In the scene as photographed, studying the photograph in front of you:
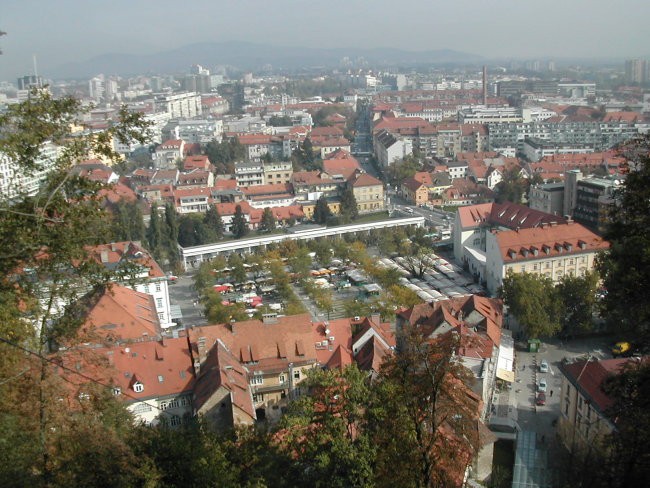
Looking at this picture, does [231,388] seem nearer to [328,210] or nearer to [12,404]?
[12,404]

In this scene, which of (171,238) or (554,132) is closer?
(171,238)

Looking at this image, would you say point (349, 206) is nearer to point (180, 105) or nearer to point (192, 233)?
point (192, 233)

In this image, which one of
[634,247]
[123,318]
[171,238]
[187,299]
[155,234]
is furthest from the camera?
[171,238]

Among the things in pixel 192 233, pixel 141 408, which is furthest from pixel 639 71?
pixel 141 408

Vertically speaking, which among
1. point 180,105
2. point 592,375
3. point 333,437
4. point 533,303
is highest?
point 180,105

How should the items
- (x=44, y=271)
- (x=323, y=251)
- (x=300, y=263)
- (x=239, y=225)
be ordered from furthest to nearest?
(x=239, y=225) → (x=323, y=251) → (x=300, y=263) → (x=44, y=271)

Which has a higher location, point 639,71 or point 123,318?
point 639,71

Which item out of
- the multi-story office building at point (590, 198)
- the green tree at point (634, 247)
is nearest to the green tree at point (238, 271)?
the multi-story office building at point (590, 198)
